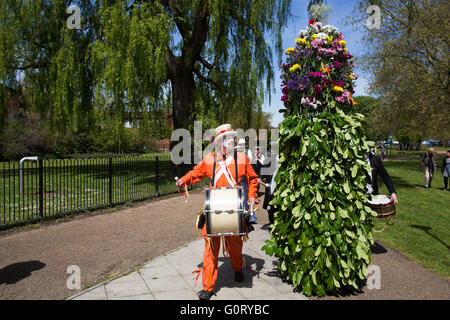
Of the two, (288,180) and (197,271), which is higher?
(288,180)

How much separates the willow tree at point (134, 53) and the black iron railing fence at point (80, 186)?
1752mm

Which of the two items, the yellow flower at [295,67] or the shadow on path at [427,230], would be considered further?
the shadow on path at [427,230]

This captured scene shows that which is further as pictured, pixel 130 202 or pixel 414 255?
pixel 130 202

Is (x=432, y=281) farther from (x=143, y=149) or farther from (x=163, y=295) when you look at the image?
(x=143, y=149)

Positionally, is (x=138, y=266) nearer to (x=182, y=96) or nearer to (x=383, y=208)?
(x=383, y=208)

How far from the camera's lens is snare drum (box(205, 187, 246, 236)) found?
12.2 ft

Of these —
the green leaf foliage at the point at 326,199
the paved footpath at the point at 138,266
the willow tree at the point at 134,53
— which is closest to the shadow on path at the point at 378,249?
the paved footpath at the point at 138,266

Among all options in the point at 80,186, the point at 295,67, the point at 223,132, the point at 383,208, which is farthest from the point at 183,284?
the point at 80,186

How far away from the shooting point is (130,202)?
998cm

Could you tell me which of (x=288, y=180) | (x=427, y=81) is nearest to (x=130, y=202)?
(x=288, y=180)

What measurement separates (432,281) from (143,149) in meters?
40.7

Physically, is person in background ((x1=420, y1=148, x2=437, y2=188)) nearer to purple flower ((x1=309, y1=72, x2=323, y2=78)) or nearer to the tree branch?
the tree branch

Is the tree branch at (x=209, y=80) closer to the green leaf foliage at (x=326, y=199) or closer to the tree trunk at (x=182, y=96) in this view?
the tree trunk at (x=182, y=96)

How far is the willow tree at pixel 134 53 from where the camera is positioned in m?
10.3
